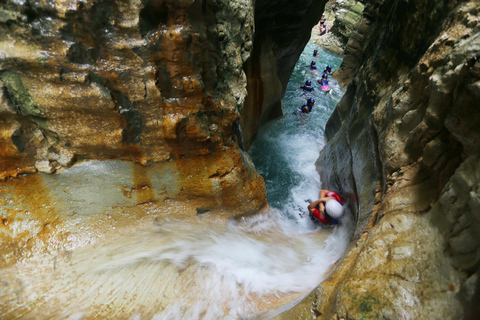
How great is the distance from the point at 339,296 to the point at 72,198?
3039mm

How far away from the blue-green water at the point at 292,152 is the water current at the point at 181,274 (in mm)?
1567

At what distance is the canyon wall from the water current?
2.84 ft

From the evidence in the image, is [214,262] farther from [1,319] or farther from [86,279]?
[1,319]

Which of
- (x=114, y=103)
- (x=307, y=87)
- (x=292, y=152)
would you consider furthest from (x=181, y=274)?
(x=307, y=87)

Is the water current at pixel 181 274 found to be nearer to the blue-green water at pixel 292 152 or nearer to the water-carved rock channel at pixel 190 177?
the water-carved rock channel at pixel 190 177

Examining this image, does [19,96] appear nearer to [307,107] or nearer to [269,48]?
[269,48]

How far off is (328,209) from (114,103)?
12.4 feet

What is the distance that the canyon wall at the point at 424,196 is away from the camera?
1754mm

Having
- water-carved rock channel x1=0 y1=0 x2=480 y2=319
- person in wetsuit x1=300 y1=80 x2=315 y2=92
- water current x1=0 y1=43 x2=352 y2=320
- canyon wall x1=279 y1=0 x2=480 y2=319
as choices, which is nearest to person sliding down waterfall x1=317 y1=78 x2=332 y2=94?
person in wetsuit x1=300 y1=80 x2=315 y2=92

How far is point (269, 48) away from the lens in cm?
638

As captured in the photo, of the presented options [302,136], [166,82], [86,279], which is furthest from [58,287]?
[302,136]

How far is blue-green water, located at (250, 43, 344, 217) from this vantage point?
234 inches

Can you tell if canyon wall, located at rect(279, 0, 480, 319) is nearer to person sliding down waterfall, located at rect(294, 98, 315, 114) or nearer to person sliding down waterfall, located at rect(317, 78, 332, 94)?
person sliding down waterfall, located at rect(294, 98, 315, 114)

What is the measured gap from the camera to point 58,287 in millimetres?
2553
